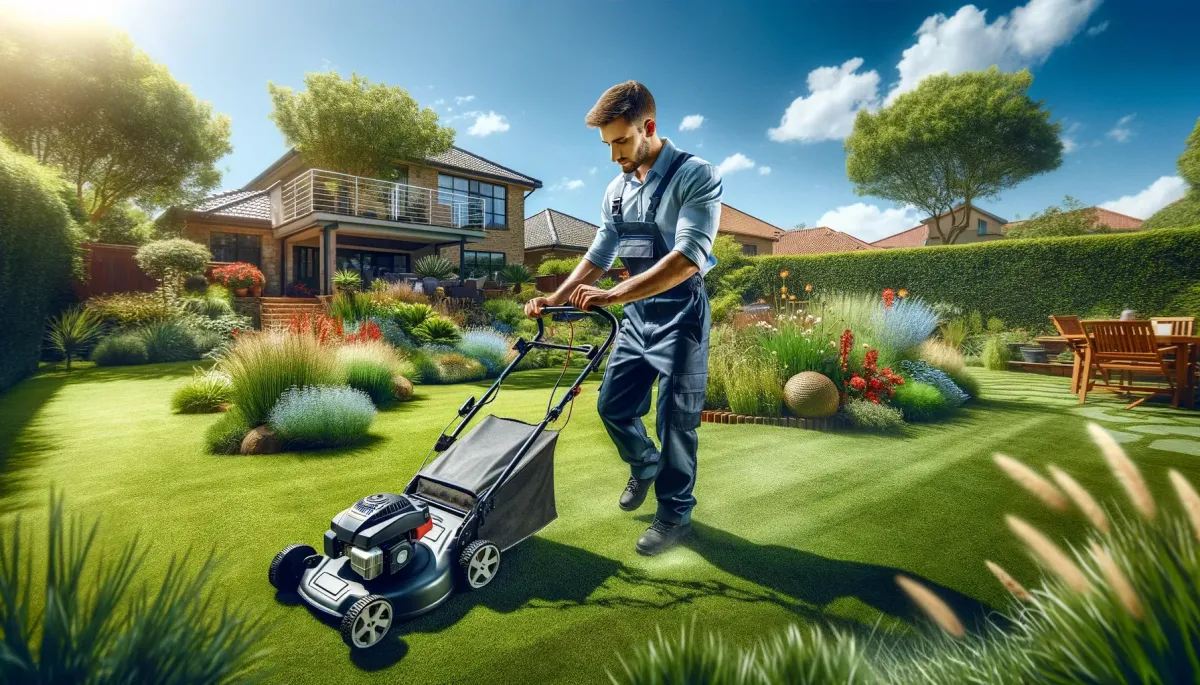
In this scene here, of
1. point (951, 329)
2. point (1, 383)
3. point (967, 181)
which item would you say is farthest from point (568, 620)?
point (967, 181)

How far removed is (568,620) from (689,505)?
898 mm

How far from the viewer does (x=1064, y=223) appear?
2677 cm

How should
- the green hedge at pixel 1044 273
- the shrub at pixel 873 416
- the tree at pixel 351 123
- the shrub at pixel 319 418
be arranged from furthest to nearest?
1. the tree at pixel 351 123
2. the green hedge at pixel 1044 273
3. the shrub at pixel 873 416
4. the shrub at pixel 319 418

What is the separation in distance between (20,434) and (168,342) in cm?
652

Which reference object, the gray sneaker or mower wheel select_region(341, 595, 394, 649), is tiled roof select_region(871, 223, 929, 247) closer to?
the gray sneaker

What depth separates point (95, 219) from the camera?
20.7 m

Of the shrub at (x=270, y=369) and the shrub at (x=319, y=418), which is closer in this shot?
the shrub at (x=319, y=418)

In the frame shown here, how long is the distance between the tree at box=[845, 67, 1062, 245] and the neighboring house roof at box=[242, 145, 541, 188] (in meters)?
17.6

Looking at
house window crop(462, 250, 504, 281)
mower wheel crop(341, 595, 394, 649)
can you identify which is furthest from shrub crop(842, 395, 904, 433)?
house window crop(462, 250, 504, 281)

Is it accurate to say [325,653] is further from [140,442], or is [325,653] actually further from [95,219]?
[95,219]

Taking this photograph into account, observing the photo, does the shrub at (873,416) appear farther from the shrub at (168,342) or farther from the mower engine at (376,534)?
the shrub at (168,342)

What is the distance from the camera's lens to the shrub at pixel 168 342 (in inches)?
404

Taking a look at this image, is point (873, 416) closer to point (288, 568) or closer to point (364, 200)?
point (288, 568)

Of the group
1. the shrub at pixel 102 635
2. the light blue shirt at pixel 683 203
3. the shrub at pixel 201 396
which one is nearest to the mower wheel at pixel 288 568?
the shrub at pixel 102 635
